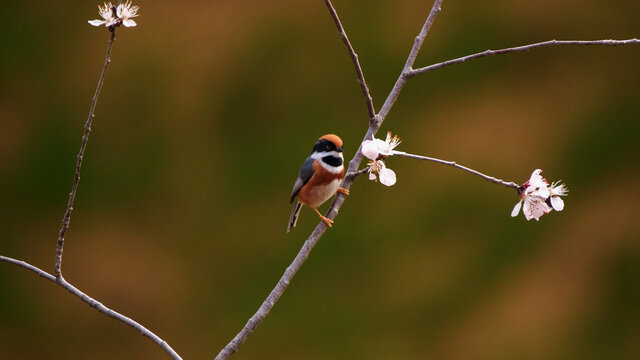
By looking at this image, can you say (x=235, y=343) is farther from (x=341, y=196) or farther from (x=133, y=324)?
(x=341, y=196)

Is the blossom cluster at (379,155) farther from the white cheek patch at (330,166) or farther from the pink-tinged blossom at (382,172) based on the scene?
the white cheek patch at (330,166)

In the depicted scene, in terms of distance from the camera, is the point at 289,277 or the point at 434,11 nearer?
the point at 289,277

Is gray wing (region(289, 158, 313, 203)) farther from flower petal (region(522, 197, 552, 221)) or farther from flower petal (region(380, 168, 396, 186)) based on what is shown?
flower petal (region(522, 197, 552, 221))

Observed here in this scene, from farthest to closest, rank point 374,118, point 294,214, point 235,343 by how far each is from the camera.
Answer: point 294,214 < point 374,118 < point 235,343

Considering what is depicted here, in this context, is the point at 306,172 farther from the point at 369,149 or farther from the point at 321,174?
the point at 369,149

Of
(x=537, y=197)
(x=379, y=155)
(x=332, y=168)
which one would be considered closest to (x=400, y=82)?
(x=379, y=155)

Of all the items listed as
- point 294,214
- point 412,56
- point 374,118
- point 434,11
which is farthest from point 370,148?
point 294,214

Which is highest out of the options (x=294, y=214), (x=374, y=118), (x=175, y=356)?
(x=294, y=214)

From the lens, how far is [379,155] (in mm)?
998

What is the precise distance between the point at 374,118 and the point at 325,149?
2.07ft

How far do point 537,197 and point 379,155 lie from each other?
0.88 feet

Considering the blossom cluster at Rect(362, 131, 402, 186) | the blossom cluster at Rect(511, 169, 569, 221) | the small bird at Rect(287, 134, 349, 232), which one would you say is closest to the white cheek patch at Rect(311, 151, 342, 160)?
the small bird at Rect(287, 134, 349, 232)

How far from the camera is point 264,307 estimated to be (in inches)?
36.0

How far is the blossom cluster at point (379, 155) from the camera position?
96cm
